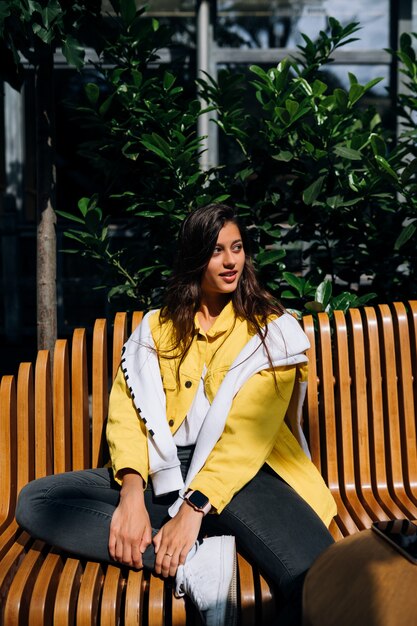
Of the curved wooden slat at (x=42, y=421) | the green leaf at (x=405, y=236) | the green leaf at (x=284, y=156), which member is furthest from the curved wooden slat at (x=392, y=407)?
the curved wooden slat at (x=42, y=421)

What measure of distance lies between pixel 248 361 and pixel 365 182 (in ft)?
4.35

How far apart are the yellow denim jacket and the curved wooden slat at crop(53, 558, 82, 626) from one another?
1.21ft

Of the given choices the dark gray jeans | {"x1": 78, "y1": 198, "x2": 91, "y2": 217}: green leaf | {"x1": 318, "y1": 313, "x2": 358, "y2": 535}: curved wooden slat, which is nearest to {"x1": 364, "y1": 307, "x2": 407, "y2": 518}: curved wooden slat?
{"x1": 318, "y1": 313, "x2": 358, "y2": 535}: curved wooden slat

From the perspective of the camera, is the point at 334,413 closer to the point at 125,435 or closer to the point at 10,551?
the point at 125,435

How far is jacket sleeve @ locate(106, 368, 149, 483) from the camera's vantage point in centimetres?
281

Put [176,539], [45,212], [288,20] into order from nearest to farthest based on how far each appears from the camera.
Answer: [176,539], [45,212], [288,20]

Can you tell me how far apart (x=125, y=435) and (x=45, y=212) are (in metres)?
1.47

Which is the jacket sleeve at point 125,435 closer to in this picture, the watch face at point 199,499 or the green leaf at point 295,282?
the watch face at point 199,499

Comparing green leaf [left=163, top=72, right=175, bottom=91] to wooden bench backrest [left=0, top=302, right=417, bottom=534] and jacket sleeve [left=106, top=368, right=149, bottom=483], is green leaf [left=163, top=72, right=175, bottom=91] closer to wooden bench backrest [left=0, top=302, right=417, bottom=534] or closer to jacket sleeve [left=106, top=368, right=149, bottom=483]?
wooden bench backrest [left=0, top=302, right=417, bottom=534]

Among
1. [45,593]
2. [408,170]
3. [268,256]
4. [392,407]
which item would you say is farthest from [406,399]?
[45,593]

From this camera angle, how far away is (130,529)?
260cm

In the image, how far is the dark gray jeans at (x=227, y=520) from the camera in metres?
2.49

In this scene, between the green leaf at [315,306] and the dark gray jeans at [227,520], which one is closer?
the dark gray jeans at [227,520]

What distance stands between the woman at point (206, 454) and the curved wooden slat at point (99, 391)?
0.17 metres
